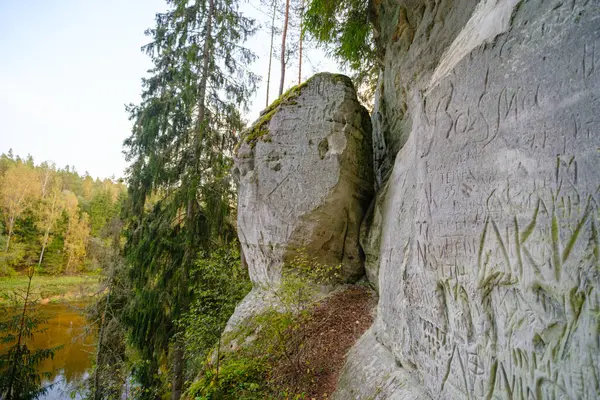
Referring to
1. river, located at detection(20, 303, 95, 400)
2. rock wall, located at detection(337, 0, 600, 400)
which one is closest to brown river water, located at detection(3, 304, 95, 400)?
river, located at detection(20, 303, 95, 400)

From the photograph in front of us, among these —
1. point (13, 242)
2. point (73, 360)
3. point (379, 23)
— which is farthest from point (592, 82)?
point (13, 242)

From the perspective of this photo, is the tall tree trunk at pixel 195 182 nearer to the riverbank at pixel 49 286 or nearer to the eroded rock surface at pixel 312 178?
the eroded rock surface at pixel 312 178

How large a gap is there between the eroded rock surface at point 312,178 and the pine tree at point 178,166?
2.04m

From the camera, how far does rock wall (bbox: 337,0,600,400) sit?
1.83 metres

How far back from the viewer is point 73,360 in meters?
13.8

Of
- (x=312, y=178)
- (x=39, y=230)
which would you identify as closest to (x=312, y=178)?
(x=312, y=178)

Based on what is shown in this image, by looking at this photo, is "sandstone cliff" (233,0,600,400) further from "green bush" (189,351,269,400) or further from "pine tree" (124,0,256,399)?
"pine tree" (124,0,256,399)

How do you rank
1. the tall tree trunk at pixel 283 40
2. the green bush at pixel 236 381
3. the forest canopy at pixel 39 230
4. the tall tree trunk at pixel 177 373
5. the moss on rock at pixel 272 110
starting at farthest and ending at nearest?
1. the forest canopy at pixel 39 230
2. the tall tree trunk at pixel 283 40
3. the tall tree trunk at pixel 177 373
4. the moss on rock at pixel 272 110
5. the green bush at pixel 236 381

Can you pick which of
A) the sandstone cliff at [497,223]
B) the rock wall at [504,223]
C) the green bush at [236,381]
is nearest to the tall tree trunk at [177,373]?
the green bush at [236,381]

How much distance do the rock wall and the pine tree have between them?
5.35m

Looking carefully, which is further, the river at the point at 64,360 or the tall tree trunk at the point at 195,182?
the river at the point at 64,360

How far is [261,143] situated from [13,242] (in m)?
30.3

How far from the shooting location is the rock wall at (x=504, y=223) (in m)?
1.83

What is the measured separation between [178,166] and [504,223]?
25.5 feet
